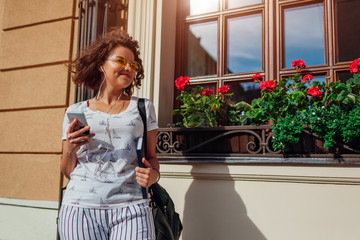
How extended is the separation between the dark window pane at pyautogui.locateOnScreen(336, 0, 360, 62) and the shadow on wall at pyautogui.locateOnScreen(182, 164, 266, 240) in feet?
5.00

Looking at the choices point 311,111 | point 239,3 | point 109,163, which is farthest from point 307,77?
point 109,163

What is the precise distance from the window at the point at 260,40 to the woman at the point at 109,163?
1491 mm

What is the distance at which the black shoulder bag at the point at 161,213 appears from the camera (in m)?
1.90

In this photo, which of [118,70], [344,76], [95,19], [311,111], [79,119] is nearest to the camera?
[79,119]

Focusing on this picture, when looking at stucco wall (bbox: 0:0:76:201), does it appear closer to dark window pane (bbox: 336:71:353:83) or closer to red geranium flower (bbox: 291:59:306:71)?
red geranium flower (bbox: 291:59:306:71)

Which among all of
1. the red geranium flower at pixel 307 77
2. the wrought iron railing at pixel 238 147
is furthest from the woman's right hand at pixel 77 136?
the red geranium flower at pixel 307 77

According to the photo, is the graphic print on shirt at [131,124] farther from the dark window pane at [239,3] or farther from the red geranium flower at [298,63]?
the dark window pane at [239,3]

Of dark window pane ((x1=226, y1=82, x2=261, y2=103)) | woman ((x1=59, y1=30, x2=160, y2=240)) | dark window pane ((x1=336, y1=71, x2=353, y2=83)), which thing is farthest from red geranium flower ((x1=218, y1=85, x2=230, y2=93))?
woman ((x1=59, y1=30, x2=160, y2=240))

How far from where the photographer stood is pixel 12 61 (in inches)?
161

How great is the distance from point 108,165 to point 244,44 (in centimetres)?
216

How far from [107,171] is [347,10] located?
262 centimetres

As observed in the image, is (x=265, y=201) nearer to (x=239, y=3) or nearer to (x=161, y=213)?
(x=161, y=213)

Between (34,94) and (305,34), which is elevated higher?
(305,34)

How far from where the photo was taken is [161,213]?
2.03 metres
